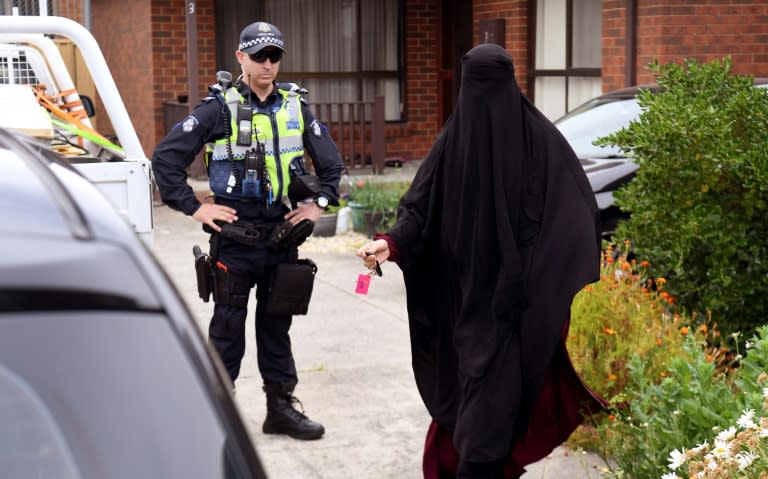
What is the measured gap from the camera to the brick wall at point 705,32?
1168 centimetres

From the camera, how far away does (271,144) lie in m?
5.54

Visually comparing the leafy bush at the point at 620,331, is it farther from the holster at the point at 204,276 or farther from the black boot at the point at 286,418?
the holster at the point at 204,276

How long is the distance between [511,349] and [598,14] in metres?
Result: 9.74

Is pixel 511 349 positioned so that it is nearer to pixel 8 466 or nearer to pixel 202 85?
pixel 8 466

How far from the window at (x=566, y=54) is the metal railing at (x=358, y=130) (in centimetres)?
193

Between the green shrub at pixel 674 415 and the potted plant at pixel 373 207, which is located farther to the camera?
the potted plant at pixel 373 207

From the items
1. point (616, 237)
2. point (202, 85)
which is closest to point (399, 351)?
point (616, 237)

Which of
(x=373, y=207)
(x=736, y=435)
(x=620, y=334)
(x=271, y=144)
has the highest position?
(x=271, y=144)

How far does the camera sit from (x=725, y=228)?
5766 millimetres

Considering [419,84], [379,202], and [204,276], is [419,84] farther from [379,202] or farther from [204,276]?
[204,276]

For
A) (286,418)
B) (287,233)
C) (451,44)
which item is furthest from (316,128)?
(451,44)

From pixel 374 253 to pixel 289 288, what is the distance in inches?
41.8

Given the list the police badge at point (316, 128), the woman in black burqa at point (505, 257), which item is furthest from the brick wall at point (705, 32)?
the woman in black burqa at point (505, 257)

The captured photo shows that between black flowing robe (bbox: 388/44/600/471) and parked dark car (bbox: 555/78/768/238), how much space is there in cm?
346
